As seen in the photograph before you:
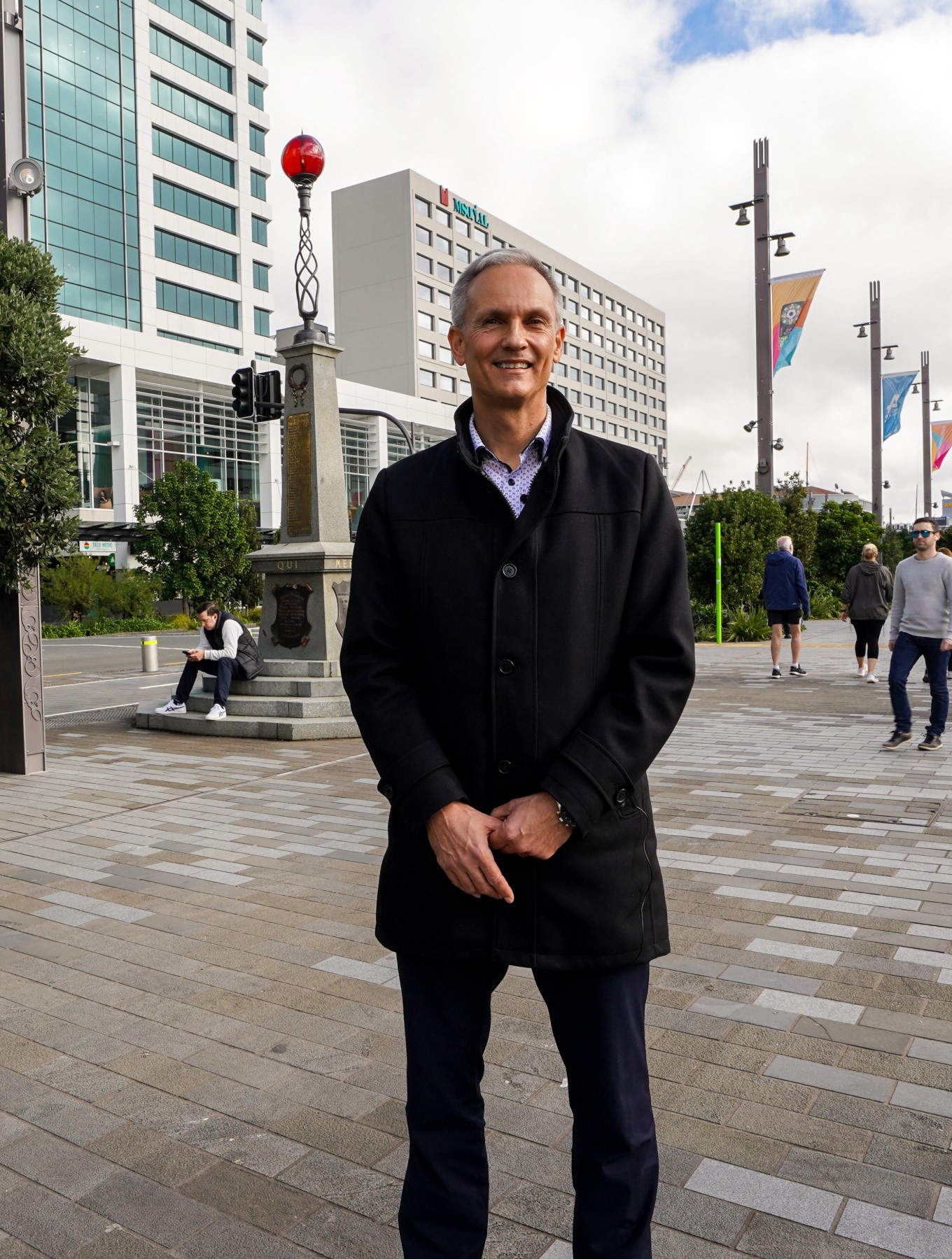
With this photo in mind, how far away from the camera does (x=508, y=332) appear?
1978 millimetres

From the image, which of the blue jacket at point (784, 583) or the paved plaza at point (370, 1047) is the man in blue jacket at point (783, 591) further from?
the paved plaza at point (370, 1047)


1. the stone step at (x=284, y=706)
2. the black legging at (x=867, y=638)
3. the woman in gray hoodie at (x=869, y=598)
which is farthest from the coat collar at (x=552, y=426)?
the black legging at (x=867, y=638)

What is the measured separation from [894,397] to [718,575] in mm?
12858

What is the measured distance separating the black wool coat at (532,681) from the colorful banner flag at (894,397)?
30690 millimetres

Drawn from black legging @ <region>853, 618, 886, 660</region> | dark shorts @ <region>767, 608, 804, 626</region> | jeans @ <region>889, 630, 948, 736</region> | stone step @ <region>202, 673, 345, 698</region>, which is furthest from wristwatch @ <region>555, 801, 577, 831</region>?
black legging @ <region>853, 618, 886, 660</region>

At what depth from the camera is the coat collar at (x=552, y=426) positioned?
1.99m

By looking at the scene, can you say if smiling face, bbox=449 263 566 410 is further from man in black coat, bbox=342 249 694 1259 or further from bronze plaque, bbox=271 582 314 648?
bronze plaque, bbox=271 582 314 648

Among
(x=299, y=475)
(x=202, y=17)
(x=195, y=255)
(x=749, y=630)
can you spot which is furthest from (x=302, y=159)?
(x=202, y=17)

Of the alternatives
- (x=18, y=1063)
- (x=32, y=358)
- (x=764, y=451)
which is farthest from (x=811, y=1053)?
(x=764, y=451)

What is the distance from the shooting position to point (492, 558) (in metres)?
1.94

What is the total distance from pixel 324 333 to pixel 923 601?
7.15 m

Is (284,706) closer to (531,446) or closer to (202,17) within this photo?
(531,446)

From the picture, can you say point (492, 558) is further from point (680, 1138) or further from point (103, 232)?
point (103, 232)

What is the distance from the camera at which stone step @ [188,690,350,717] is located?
1040 centimetres
